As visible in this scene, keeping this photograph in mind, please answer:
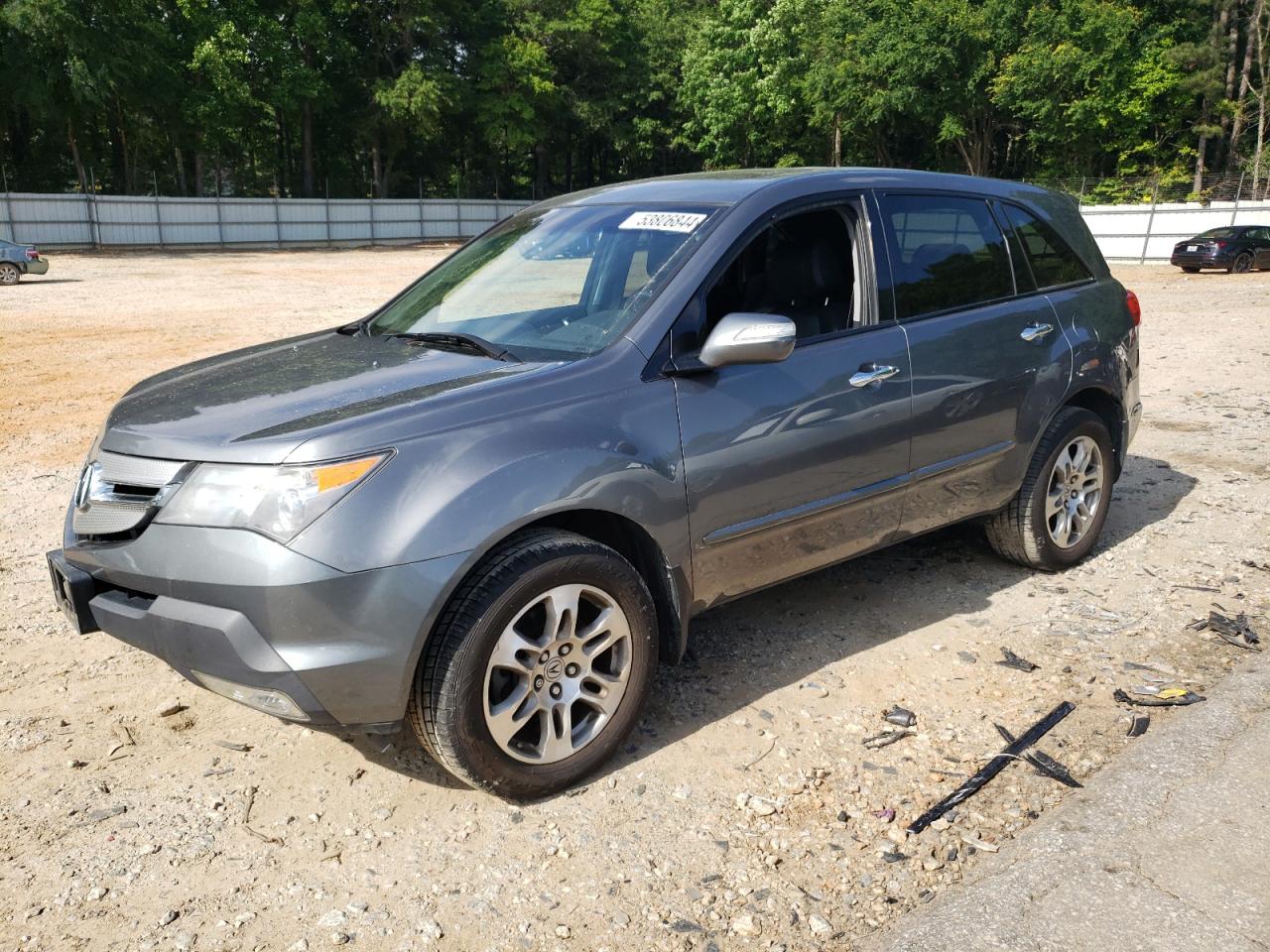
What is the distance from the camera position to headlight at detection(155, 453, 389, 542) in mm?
2812

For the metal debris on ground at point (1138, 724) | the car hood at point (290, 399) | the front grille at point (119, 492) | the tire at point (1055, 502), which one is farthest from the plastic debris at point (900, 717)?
the front grille at point (119, 492)

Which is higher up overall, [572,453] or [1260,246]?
[572,453]

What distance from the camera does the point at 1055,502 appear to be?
5023mm

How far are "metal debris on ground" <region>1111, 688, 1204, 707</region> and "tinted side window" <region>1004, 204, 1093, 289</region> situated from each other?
6.43 feet

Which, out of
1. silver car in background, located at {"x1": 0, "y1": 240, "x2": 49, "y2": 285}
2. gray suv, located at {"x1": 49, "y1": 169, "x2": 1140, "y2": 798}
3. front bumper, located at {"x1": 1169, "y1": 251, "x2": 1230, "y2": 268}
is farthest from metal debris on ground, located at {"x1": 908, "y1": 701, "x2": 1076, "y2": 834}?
front bumper, located at {"x1": 1169, "y1": 251, "x2": 1230, "y2": 268}

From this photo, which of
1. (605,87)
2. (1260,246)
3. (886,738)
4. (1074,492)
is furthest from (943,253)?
(605,87)

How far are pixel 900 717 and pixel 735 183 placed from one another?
2084 mm

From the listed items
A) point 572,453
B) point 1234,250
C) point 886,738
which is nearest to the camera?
point 572,453

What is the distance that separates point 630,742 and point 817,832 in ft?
2.47

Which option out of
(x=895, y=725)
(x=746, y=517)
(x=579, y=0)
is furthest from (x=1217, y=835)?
(x=579, y=0)

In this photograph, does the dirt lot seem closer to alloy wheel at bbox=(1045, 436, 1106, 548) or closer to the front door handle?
alloy wheel at bbox=(1045, 436, 1106, 548)

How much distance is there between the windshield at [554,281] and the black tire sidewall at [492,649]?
74cm

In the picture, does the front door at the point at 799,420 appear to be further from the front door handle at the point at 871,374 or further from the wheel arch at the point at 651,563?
the wheel arch at the point at 651,563

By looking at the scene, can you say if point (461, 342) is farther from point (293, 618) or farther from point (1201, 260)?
point (1201, 260)
